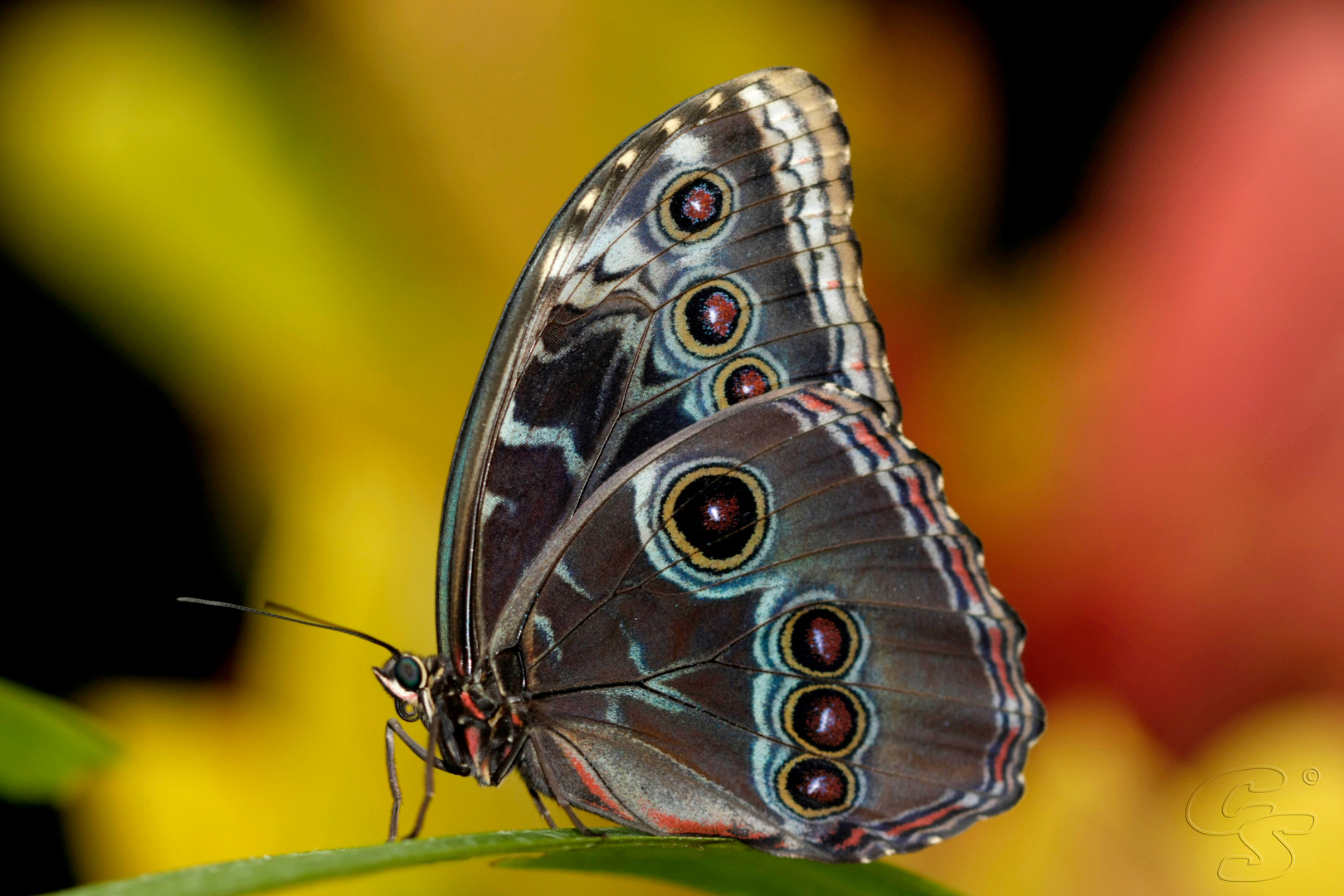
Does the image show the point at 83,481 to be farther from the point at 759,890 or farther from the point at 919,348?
the point at 759,890

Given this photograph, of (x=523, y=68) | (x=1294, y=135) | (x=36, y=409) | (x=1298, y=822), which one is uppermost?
(x=523, y=68)

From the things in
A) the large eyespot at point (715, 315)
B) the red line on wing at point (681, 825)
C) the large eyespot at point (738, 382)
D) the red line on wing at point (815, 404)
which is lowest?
the red line on wing at point (681, 825)

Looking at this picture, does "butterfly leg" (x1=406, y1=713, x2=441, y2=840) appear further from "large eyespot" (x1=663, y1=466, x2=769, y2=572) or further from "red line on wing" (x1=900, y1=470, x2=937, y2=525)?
"red line on wing" (x1=900, y1=470, x2=937, y2=525)

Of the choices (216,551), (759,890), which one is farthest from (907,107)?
(759,890)

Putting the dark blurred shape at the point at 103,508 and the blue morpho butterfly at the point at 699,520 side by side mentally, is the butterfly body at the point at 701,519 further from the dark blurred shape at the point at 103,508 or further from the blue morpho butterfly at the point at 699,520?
→ the dark blurred shape at the point at 103,508

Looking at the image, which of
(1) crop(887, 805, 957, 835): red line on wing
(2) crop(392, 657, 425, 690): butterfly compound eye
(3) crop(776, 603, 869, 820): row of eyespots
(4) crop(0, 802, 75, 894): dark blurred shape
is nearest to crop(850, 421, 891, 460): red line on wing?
(3) crop(776, 603, 869, 820): row of eyespots

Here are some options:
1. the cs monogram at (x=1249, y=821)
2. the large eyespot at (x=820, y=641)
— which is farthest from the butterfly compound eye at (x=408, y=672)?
the cs monogram at (x=1249, y=821)
